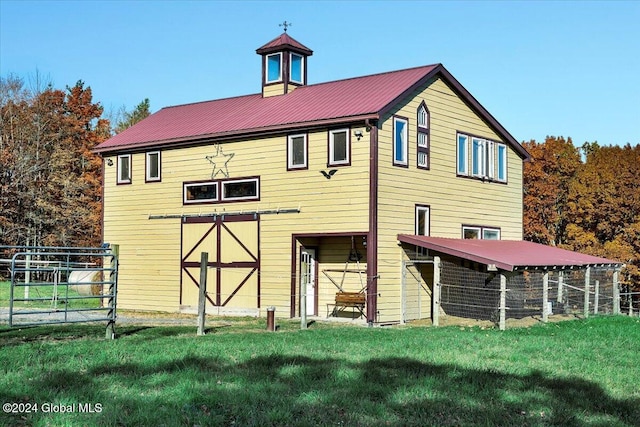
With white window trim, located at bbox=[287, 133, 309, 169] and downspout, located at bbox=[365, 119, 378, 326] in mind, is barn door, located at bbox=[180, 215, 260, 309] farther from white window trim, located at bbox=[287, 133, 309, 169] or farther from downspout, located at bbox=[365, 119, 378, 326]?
downspout, located at bbox=[365, 119, 378, 326]

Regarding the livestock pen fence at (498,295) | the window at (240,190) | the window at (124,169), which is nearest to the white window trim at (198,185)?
the window at (240,190)

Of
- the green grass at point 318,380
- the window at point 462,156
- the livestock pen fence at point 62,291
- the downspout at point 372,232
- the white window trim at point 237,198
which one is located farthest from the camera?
the window at point 462,156

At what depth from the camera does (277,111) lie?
26.6 metres

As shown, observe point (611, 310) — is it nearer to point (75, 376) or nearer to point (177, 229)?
point (177, 229)

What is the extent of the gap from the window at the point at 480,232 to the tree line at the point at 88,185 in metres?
21.0

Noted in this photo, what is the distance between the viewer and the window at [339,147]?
23.5 meters

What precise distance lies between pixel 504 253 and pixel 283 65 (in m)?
10.7

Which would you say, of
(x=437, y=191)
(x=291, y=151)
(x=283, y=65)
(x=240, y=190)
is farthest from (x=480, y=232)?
(x=283, y=65)

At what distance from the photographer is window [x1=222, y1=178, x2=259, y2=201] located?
25.8 m

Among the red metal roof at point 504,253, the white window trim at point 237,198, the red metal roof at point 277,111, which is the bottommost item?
the red metal roof at point 504,253

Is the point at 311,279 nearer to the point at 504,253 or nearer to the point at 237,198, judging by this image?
the point at 237,198

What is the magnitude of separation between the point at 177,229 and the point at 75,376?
1718 cm

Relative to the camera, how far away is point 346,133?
A: 2361cm

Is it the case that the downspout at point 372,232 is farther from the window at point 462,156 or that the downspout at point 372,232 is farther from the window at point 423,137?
the window at point 462,156
